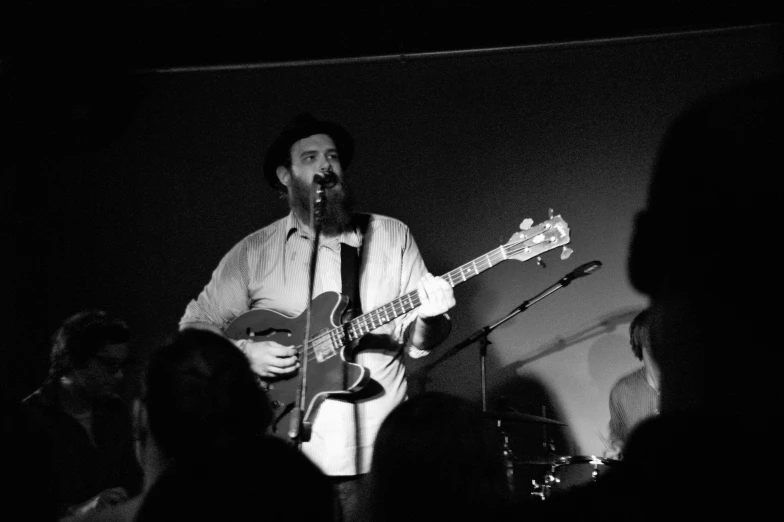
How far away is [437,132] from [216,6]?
60.8 inches

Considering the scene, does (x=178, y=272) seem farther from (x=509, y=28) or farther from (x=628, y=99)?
(x=628, y=99)

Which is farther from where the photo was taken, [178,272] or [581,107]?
[178,272]

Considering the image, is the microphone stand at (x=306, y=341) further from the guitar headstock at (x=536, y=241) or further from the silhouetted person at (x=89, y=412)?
the guitar headstock at (x=536, y=241)

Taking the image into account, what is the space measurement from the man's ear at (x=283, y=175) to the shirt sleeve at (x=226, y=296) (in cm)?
40

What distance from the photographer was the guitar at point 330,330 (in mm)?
3037

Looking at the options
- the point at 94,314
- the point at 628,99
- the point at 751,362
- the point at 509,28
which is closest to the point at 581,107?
the point at 628,99

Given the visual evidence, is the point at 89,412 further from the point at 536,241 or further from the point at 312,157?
the point at 536,241

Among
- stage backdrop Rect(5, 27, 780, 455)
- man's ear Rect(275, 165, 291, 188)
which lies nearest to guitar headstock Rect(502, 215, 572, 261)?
stage backdrop Rect(5, 27, 780, 455)

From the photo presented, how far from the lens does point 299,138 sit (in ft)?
12.2

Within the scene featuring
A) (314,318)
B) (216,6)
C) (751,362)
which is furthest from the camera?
(216,6)

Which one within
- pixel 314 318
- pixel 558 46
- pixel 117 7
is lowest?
pixel 314 318

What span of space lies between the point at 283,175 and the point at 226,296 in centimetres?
73

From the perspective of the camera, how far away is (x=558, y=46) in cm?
452

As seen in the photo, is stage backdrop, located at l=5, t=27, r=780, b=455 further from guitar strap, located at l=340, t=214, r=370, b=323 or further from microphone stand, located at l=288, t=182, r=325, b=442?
microphone stand, located at l=288, t=182, r=325, b=442
